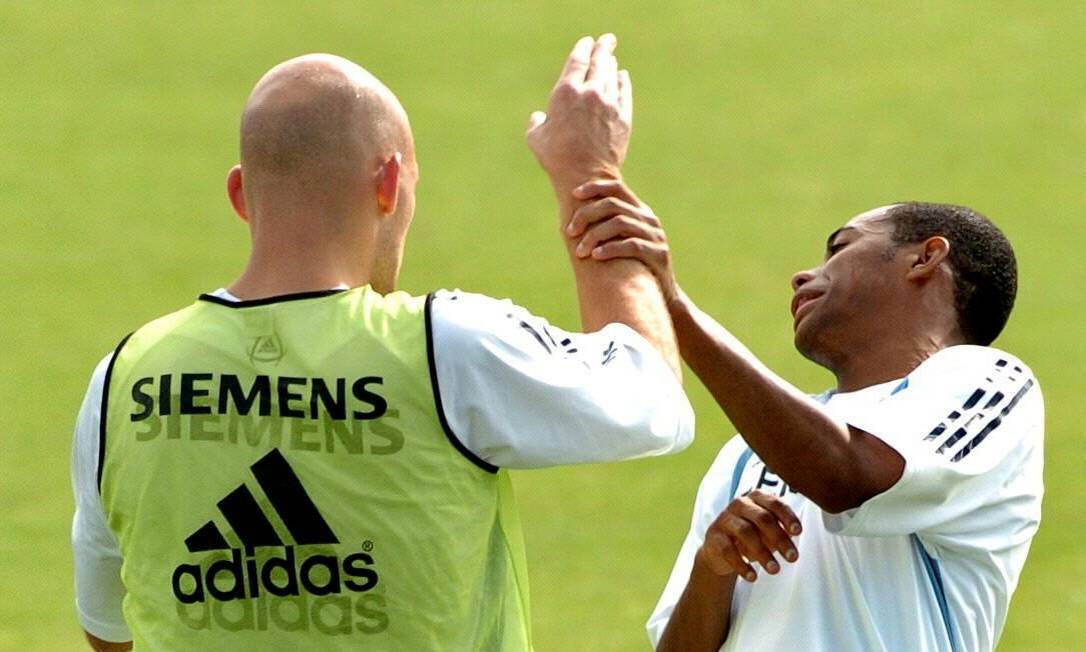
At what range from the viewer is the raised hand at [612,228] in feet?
10.6

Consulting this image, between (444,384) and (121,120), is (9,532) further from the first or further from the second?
(444,384)

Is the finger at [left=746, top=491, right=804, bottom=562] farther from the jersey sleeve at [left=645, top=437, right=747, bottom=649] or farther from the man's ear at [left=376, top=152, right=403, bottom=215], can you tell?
the man's ear at [left=376, top=152, right=403, bottom=215]

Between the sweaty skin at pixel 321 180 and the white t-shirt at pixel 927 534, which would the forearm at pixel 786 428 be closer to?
the white t-shirt at pixel 927 534

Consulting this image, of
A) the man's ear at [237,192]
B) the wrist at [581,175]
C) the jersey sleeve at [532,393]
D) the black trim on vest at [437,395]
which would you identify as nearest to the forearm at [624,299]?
the wrist at [581,175]

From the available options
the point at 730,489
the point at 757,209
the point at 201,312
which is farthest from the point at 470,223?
the point at 201,312

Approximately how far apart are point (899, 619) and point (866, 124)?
1220 centimetres

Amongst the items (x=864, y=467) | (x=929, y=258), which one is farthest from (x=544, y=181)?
(x=864, y=467)

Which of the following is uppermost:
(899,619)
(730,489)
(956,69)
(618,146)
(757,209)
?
(956,69)

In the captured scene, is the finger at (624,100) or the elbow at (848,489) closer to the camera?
the finger at (624,100)

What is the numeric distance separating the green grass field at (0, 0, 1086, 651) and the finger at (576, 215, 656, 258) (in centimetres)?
633

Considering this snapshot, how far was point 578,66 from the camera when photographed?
11.0ft

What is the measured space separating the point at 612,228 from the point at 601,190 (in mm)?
72

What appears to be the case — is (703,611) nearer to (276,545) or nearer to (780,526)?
(780,526)

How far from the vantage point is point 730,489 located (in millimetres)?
4129
